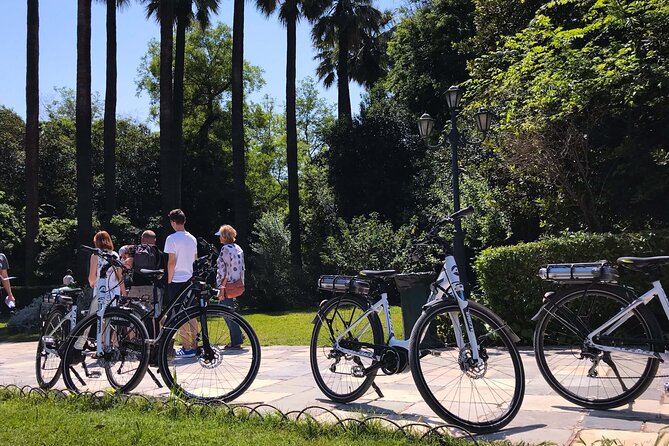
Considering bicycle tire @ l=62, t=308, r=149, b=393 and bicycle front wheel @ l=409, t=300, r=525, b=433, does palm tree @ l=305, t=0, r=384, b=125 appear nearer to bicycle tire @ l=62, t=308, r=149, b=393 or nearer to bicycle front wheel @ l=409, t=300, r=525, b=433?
bicycle tire @ l=62, t=308, r=149, b=393

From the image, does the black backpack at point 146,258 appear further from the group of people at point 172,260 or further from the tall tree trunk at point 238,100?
the tall tree trunk at point 238,100

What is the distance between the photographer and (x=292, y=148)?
84.0 feet

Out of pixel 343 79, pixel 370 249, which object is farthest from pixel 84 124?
pixel 343 79

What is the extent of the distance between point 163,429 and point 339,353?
155 cm

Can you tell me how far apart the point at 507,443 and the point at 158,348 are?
9.74 feet

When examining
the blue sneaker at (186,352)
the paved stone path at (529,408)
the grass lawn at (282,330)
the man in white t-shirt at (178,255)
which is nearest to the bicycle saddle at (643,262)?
the paved stone path at (529,408)

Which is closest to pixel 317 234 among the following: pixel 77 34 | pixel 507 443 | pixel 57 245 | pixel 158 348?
pixel 57 245

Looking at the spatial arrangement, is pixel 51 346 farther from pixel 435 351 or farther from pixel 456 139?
pixel 456 139

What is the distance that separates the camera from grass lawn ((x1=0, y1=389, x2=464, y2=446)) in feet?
12.5

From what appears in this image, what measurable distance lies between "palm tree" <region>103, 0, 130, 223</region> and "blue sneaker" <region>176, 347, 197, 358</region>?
20745mm

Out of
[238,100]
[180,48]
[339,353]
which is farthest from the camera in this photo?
[180,48]

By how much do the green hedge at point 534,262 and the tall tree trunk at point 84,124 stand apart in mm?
14367

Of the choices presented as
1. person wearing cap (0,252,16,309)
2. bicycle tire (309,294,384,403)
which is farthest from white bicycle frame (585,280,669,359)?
person wearing cap (0,252,16,309)

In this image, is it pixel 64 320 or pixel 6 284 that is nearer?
pixel 64 320
